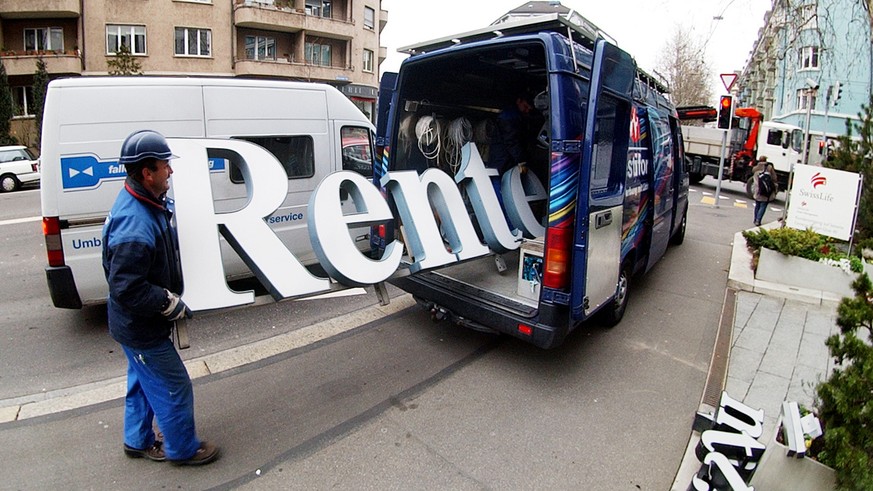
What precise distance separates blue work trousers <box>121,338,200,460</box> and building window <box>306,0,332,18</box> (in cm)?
3423

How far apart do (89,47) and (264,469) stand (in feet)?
107

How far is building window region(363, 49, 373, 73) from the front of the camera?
35.4m

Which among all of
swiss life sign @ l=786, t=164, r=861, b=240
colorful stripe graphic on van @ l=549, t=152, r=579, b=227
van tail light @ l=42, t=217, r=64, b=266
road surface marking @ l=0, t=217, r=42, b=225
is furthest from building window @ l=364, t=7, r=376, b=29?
colorful stripe graphic on van @ l=549, t=152, r=579, b=227

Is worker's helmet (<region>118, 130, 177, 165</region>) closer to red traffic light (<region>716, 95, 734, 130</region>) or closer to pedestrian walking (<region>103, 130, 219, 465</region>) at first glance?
pedestrian walking (<region>103, 130, 219, 465</region>)

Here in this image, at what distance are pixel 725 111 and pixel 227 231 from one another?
44.2ft

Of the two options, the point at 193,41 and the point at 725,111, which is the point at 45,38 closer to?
the point at 193,41

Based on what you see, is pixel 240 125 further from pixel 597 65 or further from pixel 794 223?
pixel 794 223

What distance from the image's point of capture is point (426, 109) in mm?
5598

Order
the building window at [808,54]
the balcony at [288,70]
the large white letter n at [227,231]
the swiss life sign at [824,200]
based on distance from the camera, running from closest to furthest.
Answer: the large white letter n at [227,231] → the swiss life sign at [824,200] → the building window at [808,54] → the balcony at [288,70]

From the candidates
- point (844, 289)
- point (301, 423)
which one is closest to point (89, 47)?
point (301, 423)

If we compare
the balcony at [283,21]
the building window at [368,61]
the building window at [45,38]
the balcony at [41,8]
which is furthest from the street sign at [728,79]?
the building window at [45,38]

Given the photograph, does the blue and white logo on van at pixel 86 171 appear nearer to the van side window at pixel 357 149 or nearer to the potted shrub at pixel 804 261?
the van side window at pixel 357 149

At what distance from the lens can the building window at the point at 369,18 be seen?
115ft

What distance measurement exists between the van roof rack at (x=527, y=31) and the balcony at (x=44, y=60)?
3034 centimetres
